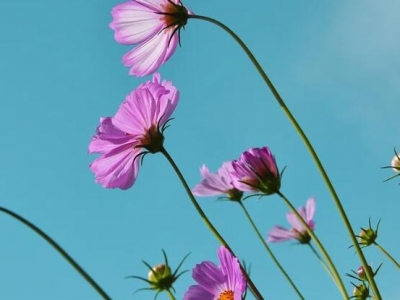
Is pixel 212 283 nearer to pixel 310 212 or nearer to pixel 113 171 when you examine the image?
pixel 113 171

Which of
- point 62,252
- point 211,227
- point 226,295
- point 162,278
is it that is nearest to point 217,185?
point 162,278

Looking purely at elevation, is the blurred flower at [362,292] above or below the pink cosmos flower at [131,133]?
A: below

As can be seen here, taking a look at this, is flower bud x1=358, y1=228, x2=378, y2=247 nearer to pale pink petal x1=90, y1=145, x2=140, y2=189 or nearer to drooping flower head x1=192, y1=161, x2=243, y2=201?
drooping flower head x1=192, y1=161, x2=243, y2=201

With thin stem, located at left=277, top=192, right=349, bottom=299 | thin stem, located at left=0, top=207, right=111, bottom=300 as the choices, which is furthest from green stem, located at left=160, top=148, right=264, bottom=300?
thin stem, located at left=0, top=207, right=111, bottom=300

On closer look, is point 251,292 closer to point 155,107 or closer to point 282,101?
point 282,101

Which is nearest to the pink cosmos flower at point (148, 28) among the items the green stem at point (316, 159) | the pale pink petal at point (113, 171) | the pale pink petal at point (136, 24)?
the pale pink petal at point (136, 24)

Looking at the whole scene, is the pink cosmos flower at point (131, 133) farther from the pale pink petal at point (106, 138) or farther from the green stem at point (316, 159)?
the green stem at point (316, 159)
